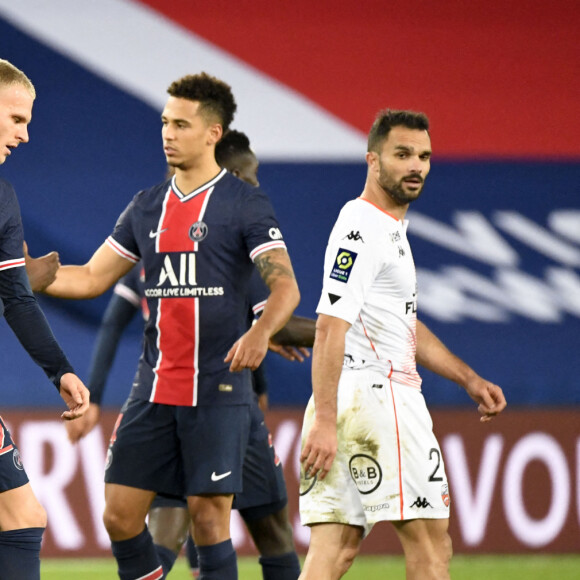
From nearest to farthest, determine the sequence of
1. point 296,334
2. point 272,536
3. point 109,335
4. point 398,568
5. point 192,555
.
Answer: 1. point 272,536
2. point 296,334
3. point 109,335
4. point 192,555
5. point 398,568

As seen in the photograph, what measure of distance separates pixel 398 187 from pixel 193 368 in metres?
0.92

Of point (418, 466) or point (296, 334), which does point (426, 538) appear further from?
point (296, 334)

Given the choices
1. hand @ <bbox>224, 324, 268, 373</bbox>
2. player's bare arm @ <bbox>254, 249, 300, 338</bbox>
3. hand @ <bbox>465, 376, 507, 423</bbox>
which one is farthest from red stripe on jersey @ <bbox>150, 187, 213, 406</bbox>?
hand @ <bbox>465, 376, 507, 423</bbox>

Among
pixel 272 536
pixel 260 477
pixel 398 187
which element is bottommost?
pixel 272 536

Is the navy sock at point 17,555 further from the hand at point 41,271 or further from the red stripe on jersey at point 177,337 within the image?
the hand at point 41,271

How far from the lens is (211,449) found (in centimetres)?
417

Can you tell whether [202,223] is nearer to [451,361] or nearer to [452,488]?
[451,361]

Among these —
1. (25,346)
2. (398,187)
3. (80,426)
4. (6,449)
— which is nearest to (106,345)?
(80,426)

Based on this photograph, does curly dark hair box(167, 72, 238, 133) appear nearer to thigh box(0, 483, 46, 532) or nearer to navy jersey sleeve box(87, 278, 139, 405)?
navy jersey sleeve box(87, 278, 139, 405)

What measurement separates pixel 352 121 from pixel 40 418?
9.66 ft

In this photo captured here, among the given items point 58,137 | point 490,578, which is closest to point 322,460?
point 490,578

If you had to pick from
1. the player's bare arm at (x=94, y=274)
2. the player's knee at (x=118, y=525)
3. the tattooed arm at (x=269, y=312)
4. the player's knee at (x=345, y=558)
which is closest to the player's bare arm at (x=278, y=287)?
the tattooed arm at (x=269, y=312)

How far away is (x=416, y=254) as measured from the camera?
8227mm

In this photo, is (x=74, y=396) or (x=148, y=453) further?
(x=148, y=453)
